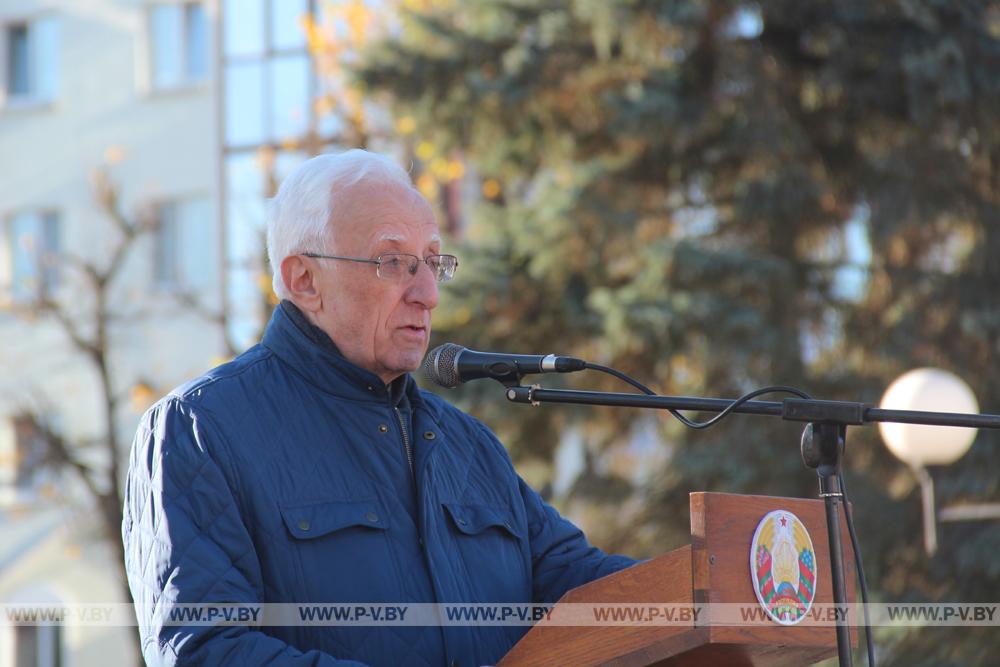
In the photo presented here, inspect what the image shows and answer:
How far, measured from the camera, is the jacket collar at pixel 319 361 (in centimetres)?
342

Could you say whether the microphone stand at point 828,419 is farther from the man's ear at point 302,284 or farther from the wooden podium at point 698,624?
the man's ear at point 302,284

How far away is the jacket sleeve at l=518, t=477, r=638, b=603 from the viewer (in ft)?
12.1

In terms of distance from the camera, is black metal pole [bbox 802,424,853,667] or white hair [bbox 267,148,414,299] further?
white hair [bbox 267,148,414,299]

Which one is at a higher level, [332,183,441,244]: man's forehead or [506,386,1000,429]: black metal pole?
[332,183,441,244]: man's forehead

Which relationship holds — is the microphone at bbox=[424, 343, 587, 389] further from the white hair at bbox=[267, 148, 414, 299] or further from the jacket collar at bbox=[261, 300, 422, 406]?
the white hair at bbox=[267, 148, 414, 299]

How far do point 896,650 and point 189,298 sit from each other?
1070 centimetres

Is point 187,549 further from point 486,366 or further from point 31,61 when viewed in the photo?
point 31,61

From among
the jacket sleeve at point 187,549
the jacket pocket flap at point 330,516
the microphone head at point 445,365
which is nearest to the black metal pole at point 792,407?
the microphone head at point 445,365

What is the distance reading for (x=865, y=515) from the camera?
10727mm

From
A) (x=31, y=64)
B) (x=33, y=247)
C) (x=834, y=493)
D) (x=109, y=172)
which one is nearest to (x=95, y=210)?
(x=109, y=172)

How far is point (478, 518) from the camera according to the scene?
3.51 metres

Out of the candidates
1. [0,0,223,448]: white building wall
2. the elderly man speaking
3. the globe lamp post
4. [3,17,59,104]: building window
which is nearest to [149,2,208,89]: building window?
[0,0,223,448]: white building wall

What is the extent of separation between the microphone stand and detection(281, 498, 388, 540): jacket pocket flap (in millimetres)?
391

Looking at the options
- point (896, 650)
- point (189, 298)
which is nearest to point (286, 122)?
point (189, 298)
